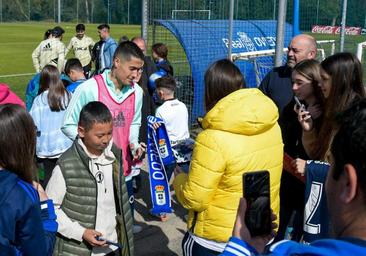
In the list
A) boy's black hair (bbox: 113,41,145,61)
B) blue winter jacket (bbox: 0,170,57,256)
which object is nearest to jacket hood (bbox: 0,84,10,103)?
boy's black hair (bbox: 113,41,145,61)

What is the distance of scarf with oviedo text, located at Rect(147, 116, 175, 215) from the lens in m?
5.91

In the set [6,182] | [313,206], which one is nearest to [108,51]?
[313,206]

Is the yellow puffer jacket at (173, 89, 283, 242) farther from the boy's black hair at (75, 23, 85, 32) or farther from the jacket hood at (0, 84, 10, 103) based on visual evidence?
the boy's black hair at (75, 23, 85, 32)

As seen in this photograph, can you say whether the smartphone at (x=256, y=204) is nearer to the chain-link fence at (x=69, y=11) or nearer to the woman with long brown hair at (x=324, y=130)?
the woman with long brown hair at (x=324, y=130)

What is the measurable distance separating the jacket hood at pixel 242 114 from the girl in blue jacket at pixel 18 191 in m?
0.99

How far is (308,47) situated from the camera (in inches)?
191

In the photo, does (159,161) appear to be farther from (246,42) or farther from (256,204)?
(246,42)

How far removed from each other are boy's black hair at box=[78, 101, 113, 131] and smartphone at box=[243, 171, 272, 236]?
2.19m

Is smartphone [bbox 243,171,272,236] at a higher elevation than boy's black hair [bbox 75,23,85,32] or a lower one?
lower

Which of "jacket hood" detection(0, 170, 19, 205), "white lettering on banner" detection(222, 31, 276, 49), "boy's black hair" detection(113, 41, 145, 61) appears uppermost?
"boy's black hair" detection(113, 41, 145, 61)

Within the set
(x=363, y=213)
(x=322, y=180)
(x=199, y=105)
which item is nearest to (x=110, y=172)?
(x=322, y=180)

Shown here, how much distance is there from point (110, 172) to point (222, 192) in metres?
1.03

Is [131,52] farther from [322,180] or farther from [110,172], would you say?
[322,180]

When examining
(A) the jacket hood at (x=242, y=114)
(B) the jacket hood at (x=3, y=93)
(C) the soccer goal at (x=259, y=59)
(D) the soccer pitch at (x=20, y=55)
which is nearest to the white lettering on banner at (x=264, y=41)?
(C) the soccer goal at (x=259, y=59)
